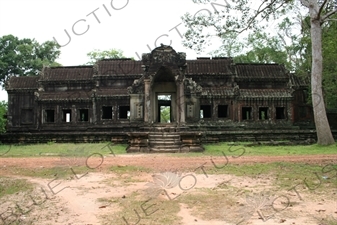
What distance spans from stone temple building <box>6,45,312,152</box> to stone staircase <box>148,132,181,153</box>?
2.43 meters

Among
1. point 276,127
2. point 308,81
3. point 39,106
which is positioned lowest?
point 276,127

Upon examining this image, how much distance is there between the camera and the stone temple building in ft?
76.4

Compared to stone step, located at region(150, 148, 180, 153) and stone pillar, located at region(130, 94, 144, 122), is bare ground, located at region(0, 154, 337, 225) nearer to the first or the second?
stone step, located at region(150, 148, 180, 153)

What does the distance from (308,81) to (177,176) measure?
23911 mm

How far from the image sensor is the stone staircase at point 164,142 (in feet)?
62.0

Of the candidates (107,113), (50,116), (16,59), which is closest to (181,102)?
(107,113)

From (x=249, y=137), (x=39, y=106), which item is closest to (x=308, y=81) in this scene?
(x=249, y=137)

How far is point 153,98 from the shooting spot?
2464 cm

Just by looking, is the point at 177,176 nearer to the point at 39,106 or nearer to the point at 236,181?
the point at 236,181

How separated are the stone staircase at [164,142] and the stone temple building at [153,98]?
95.7 inches

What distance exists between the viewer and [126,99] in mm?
27922

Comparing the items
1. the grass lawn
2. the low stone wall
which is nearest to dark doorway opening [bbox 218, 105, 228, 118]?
the low stone wall

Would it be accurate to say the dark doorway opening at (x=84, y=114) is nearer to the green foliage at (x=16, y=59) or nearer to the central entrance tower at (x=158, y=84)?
the central entrance tower at (x=158, y=84)

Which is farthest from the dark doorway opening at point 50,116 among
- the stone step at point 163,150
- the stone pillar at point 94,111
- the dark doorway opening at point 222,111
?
the stone step at point 163,150
